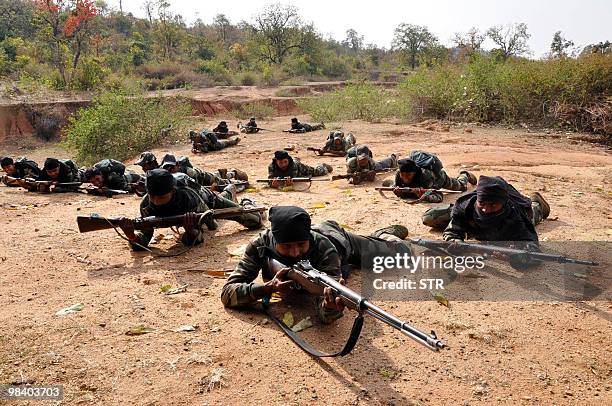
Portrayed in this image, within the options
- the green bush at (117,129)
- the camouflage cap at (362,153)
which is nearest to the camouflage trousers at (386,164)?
the camouflage cap at (362,153)

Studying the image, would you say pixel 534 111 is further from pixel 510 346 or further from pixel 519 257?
pixel 510 346

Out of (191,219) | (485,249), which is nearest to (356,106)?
(191,219)

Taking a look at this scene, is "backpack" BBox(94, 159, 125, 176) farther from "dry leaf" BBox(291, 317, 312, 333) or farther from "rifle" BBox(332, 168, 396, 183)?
"dry leaf" BBox(291, 317, 312, 333)

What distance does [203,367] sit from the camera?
300 centimetres

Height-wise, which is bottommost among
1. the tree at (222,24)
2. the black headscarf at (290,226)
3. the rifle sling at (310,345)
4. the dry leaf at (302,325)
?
the dry leaf at (302,325)

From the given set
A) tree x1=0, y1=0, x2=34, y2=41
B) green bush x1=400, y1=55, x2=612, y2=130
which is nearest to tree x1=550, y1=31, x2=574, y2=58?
green bush x1=400, y1=55, x2=612, y2=130

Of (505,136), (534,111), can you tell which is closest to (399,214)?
(505,136)

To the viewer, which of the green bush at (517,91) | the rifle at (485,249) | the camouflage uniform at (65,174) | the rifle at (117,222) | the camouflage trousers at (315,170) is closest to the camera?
the rifle at (485,249)

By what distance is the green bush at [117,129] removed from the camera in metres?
14.2

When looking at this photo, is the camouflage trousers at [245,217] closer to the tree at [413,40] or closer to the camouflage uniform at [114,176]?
the camouflage uniform at [114,176]

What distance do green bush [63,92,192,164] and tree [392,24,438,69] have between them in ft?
123

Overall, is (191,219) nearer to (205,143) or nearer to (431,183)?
(431,183)

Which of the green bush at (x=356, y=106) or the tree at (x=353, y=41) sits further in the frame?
the tree at (x=353, y=41)

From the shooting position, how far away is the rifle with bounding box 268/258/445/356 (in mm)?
2174
